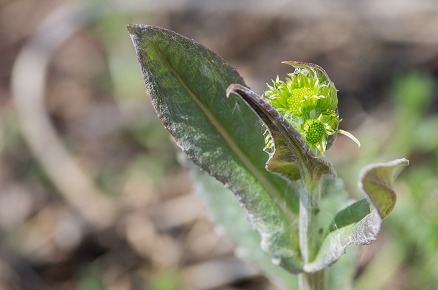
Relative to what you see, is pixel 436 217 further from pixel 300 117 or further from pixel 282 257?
pixel 300 117

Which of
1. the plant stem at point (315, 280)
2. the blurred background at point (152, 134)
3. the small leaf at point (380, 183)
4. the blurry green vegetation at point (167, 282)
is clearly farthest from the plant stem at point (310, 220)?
the blurry green vegetation at point (167, 282)

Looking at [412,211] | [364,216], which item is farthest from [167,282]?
A: [364,216]

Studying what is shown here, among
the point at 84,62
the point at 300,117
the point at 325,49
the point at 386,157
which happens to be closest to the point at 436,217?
the point at 386,157

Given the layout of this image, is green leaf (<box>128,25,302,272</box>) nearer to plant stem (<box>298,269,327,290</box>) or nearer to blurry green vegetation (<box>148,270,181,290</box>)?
plant stem (<box>298,269,327,290</box>)

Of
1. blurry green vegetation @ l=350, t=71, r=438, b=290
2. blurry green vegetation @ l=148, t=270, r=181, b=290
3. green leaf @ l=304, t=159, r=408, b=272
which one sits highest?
green leaf @ l=304, t=159, r=408, b=272

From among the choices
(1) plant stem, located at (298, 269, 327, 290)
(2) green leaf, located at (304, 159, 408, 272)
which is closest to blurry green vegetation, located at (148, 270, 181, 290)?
(1) plant stem, located at (298, 269, 327, 290)

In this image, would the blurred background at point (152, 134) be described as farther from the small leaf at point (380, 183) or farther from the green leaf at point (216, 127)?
the small leaf at point (380, 183)

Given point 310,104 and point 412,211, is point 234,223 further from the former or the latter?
point 412,211
